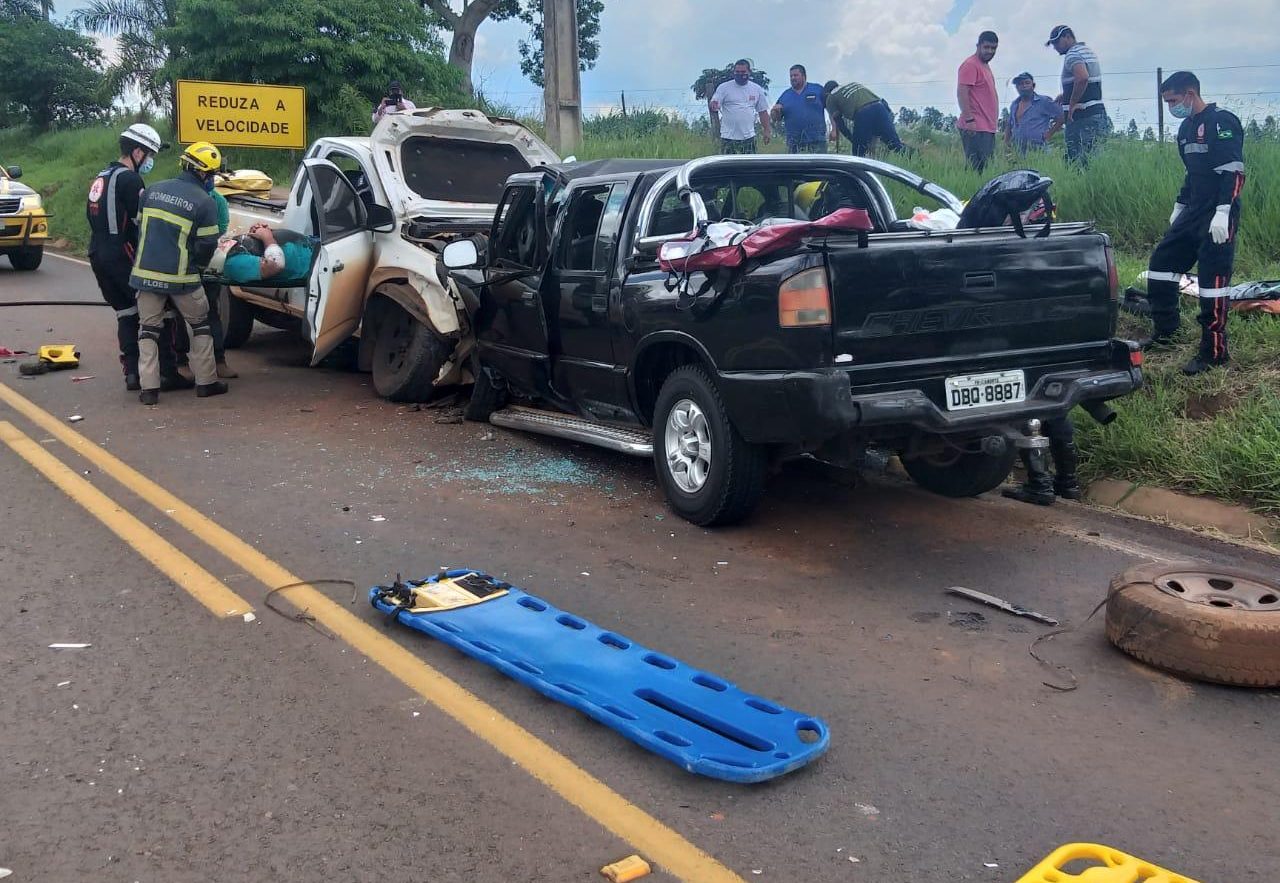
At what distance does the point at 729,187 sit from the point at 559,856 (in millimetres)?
4371

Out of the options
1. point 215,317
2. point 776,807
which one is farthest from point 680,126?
point 776,807

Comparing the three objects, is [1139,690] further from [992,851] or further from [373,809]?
[373,809]

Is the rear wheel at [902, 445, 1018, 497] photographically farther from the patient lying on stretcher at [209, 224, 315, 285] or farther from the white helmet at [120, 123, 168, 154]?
the white helmet at [120, 123, 168, 154]

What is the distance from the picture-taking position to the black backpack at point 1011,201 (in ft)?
19.0

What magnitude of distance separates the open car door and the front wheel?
3.49 m

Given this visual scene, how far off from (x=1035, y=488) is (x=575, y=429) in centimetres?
258

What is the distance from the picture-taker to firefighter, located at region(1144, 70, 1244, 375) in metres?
7.39

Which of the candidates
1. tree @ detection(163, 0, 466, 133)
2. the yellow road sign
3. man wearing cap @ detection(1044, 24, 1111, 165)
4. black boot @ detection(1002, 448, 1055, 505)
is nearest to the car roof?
black boot @ detection(1002, 448, 1055, 505)

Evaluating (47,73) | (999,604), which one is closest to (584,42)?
(47,73)

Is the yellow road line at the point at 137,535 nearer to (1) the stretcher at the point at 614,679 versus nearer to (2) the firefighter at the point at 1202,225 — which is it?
(1) the stretcher at the point at 614,679

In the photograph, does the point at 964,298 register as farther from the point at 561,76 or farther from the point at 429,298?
the point at 561,76

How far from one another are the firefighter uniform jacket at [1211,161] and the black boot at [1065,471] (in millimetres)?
2201

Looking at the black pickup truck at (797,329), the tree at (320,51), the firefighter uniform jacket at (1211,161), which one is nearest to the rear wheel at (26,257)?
the tree at (320,51)

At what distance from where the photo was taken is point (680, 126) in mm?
19406
